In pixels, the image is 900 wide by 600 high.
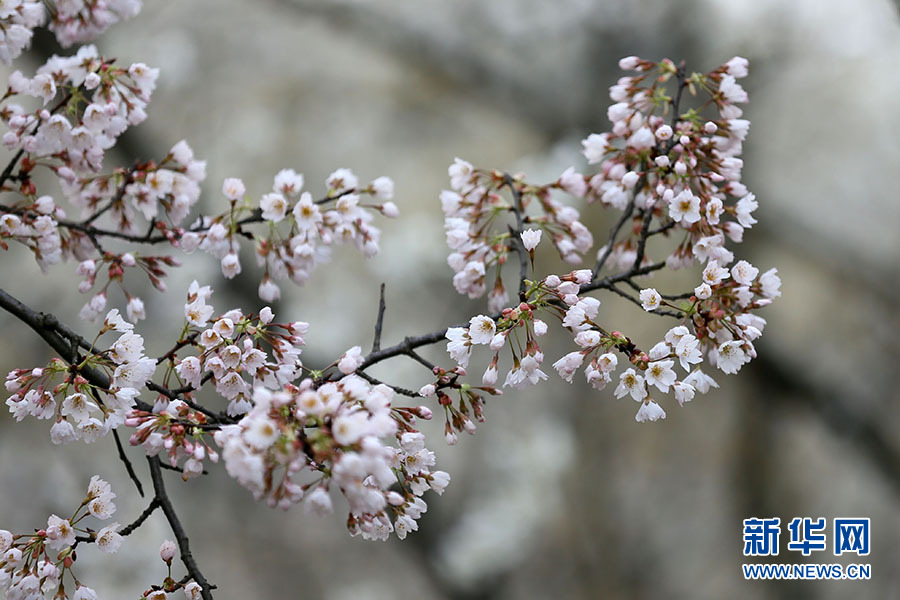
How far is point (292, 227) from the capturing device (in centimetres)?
103

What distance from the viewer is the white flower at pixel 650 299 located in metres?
0.84

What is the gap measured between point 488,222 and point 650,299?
0.29 metres

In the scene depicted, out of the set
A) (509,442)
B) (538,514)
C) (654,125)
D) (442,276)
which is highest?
(442,276)

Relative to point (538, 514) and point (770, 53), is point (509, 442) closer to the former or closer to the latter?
point (538, 514)

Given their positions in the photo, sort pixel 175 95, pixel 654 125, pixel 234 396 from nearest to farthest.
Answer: pixel 234 396 < pixel 654 125 < pixel 175 95

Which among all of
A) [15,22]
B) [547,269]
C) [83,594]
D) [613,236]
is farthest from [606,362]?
[547,269]

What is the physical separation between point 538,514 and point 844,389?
40.2 inches

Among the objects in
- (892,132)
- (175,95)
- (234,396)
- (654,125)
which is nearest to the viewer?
(234,396)

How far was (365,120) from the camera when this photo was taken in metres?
2.50

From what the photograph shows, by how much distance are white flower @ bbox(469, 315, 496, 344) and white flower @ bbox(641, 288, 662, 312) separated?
7.0 inches

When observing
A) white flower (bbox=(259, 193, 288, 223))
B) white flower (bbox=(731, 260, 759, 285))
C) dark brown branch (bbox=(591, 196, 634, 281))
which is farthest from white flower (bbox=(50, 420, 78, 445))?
white flower (bbox=(731, 260, 759, 285))

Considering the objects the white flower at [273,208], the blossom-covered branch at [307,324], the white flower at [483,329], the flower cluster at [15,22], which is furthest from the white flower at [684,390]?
the flower cluster at [15,22]

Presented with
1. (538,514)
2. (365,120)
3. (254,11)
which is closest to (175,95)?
(254,11)

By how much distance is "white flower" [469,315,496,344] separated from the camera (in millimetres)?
837
